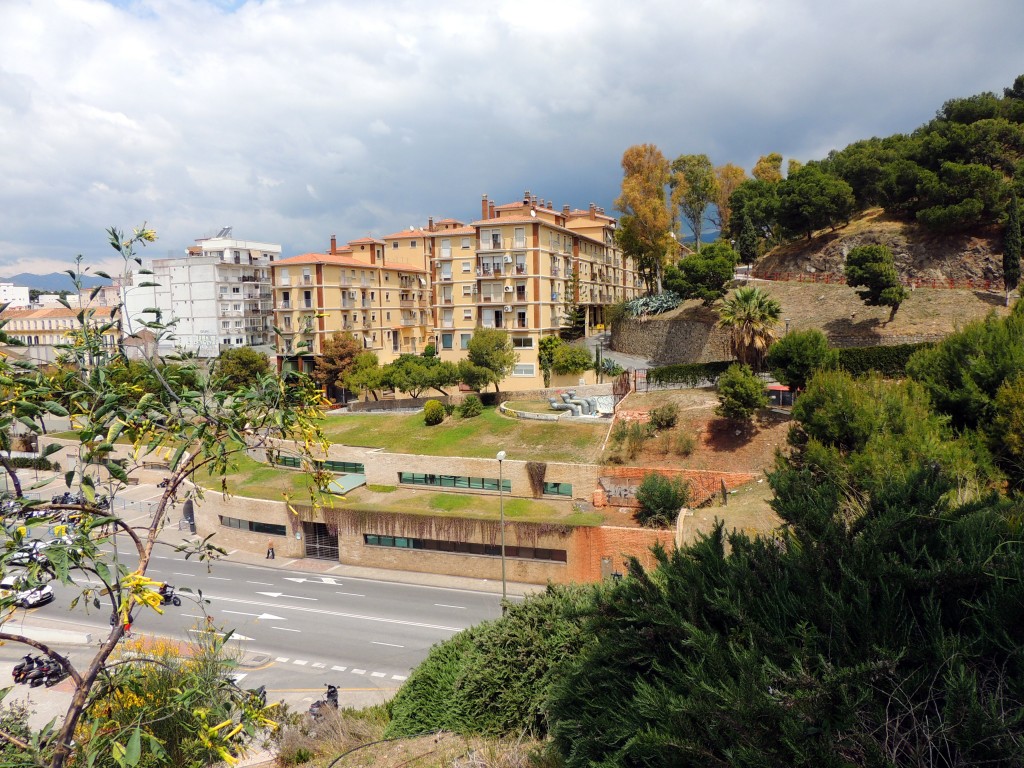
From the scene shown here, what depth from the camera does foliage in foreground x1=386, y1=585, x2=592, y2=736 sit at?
33.0ft

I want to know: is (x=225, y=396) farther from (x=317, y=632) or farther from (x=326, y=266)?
(x=326, y=266)

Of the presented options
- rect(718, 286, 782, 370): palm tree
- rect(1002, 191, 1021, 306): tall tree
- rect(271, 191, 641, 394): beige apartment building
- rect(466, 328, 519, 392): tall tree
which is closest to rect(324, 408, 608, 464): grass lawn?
rect(466, 328, 519, 392): tall tree

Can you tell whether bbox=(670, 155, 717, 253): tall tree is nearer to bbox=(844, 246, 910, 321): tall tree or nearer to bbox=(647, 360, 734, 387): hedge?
bbox=(844, 246, 910, 321): tall tree

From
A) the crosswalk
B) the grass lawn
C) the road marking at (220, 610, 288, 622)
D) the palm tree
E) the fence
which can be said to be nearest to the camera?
the crosswalk

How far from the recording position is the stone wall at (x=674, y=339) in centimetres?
4172

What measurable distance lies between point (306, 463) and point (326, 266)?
177 ft

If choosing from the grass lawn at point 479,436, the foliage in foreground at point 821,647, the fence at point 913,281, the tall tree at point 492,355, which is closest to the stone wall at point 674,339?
the fence at point 913,281

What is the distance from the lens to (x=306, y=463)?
623cm

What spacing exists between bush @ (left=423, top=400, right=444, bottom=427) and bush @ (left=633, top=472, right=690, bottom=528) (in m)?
15.1

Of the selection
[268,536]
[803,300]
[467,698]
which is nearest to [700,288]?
[803,300]

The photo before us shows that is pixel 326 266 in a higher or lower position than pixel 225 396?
higher

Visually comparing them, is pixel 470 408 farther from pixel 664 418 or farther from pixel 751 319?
pixel 751 319

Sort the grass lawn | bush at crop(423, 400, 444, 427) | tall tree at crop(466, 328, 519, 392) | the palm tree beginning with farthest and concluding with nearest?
tall tree at crop(466, 328, 519, 392)
bush at crop(423, 400, 444, 427)
the grass lawn
the palm tree

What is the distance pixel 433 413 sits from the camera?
3772cm
